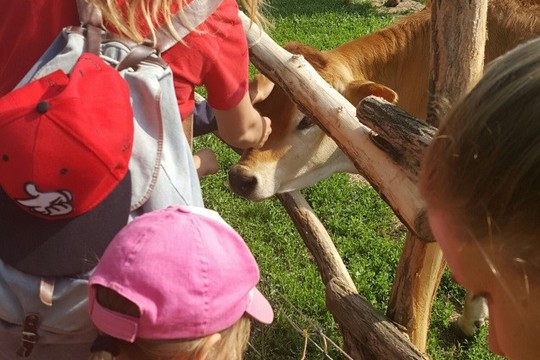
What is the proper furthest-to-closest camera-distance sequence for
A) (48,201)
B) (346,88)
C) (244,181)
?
(244,181) < (346,88) < (48,201)

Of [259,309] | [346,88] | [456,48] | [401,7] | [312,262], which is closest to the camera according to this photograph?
[259,309]

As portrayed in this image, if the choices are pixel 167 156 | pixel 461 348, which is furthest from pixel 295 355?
pixel 167 156

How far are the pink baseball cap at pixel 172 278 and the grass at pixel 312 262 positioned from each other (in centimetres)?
192

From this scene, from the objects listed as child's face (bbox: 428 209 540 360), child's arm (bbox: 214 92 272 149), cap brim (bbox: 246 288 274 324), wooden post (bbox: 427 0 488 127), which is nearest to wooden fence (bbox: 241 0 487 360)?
wooden post (bbox: 427 0 488 127)

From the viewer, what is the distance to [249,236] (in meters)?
5.03

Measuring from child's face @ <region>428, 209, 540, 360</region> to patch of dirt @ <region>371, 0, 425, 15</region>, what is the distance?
32.1 feet

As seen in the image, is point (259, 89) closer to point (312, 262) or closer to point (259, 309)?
point (312, 262)

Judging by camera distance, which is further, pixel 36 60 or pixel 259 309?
pixel 36 60

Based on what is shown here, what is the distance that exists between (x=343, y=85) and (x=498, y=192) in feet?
10.1

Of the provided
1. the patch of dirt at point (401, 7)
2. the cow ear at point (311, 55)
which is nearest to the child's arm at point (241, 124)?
the cow ear at point (311, 55)

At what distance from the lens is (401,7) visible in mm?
10984

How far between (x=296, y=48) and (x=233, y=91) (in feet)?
6.72

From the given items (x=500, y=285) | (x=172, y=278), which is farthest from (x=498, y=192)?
(x=172, y=278)

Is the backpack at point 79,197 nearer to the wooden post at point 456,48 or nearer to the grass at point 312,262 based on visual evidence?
the wooden post at point 456,48
